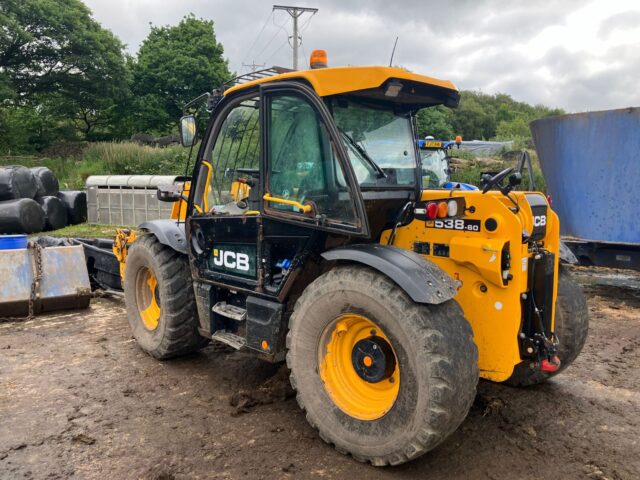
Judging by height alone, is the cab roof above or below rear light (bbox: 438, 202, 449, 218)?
above

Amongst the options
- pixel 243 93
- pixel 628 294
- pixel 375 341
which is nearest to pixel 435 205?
pixel 375 341

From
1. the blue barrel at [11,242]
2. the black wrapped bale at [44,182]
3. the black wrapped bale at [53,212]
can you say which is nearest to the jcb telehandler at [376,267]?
the blue barrel at [11,242]

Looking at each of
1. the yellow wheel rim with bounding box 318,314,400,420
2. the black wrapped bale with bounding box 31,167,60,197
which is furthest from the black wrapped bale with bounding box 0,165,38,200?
the yellow wheel rim with bounding box 318,314,400,420

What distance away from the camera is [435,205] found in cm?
306

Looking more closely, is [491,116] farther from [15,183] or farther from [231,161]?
[231,161]

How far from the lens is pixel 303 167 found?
329cm

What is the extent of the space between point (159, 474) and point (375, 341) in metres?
1.35

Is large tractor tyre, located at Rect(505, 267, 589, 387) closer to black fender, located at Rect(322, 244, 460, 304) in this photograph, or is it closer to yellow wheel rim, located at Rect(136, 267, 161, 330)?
black fender, located at Rect(322, 244, 460, 304)

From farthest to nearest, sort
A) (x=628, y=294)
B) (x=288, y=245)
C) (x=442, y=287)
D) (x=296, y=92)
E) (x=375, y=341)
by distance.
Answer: (x=628, y=294)
(x=288, y=245)
(x=296, y=92)
(x=375, y=341)
(x=442, y=287)

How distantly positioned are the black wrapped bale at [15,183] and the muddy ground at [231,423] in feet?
27.7

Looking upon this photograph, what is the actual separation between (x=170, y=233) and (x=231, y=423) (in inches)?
72.0

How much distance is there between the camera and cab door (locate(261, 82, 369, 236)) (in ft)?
9.88

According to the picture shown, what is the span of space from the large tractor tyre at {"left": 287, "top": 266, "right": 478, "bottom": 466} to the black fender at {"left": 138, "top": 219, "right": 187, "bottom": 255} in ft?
5.42

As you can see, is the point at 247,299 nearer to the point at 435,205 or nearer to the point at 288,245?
the point at 288,245
